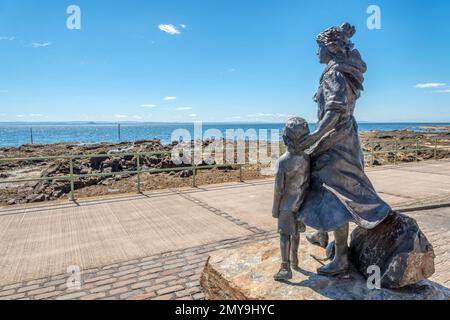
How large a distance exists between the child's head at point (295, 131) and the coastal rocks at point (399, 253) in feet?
3.25

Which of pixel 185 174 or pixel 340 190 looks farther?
pixel 185 174

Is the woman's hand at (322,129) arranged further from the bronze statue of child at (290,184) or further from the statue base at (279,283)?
the statue base at (279,283)

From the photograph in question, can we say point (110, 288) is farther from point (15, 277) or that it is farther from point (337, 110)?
point (337, 110)

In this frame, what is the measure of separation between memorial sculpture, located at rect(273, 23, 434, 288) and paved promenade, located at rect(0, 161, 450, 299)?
50.2 inches

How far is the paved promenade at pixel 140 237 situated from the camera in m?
3.66

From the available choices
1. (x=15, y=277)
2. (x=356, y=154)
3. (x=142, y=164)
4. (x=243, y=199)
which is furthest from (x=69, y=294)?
(x=142, y=164)

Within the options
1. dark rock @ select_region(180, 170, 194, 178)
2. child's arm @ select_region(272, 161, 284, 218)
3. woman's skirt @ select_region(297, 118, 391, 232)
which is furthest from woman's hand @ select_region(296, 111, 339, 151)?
dark rock @ select_region(180, 170, 194, 178)

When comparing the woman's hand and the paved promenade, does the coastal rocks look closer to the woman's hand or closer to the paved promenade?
the woman's hand

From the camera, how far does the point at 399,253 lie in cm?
268

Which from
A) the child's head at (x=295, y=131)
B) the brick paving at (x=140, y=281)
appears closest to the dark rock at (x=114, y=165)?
the brick paving at (x=140, y=281)

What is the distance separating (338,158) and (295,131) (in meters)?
0.42

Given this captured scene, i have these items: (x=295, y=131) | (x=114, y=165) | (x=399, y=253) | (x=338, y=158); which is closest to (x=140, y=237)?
(x=295, y=131)

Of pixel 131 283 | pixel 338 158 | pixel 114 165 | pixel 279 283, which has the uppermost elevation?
pixel 338 158

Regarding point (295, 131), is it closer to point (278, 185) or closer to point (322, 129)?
point (322, 129)
